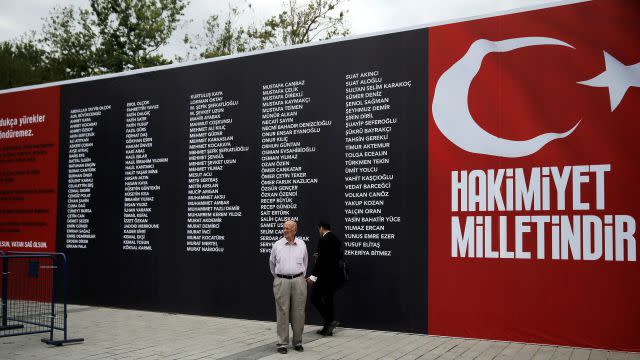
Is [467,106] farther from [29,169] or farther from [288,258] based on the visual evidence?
[29,169]

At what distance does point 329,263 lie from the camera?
8766 millimetres

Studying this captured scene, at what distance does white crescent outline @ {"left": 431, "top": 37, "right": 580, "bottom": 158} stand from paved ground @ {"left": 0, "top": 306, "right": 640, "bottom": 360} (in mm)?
2678

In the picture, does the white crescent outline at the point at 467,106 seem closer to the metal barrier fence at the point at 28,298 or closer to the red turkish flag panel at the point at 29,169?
the metal barrier fence at the point at 28,298

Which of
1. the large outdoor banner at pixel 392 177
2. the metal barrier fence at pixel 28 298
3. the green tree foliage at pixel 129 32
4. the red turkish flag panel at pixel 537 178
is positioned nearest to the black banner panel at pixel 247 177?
the large outdoor banner at pixel 392 177

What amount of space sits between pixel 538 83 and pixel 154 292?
297 inches

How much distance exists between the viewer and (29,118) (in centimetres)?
1341

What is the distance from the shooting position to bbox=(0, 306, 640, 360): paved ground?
7328 millimetres

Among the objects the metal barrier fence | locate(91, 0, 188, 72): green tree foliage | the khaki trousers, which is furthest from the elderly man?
locate(91, 0, 188, 72): green tree foliage

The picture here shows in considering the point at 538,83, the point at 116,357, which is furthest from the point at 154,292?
the point at 538,83

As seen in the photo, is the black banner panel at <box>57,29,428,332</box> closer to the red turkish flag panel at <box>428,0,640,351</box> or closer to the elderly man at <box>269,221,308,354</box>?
the red turkish flag panel at <box>428,0,640,351</box>

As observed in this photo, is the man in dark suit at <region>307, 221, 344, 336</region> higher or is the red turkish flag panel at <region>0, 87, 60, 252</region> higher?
the red turkish flag panel at <region>0, 87, 60, 252</region>

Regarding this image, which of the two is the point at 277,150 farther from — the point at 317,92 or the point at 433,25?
the point at 433,25

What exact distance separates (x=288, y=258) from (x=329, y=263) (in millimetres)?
1177

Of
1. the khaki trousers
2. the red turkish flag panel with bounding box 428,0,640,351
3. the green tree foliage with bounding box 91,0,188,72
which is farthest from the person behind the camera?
the green tree foliage with bounding box 91,0,188,72
